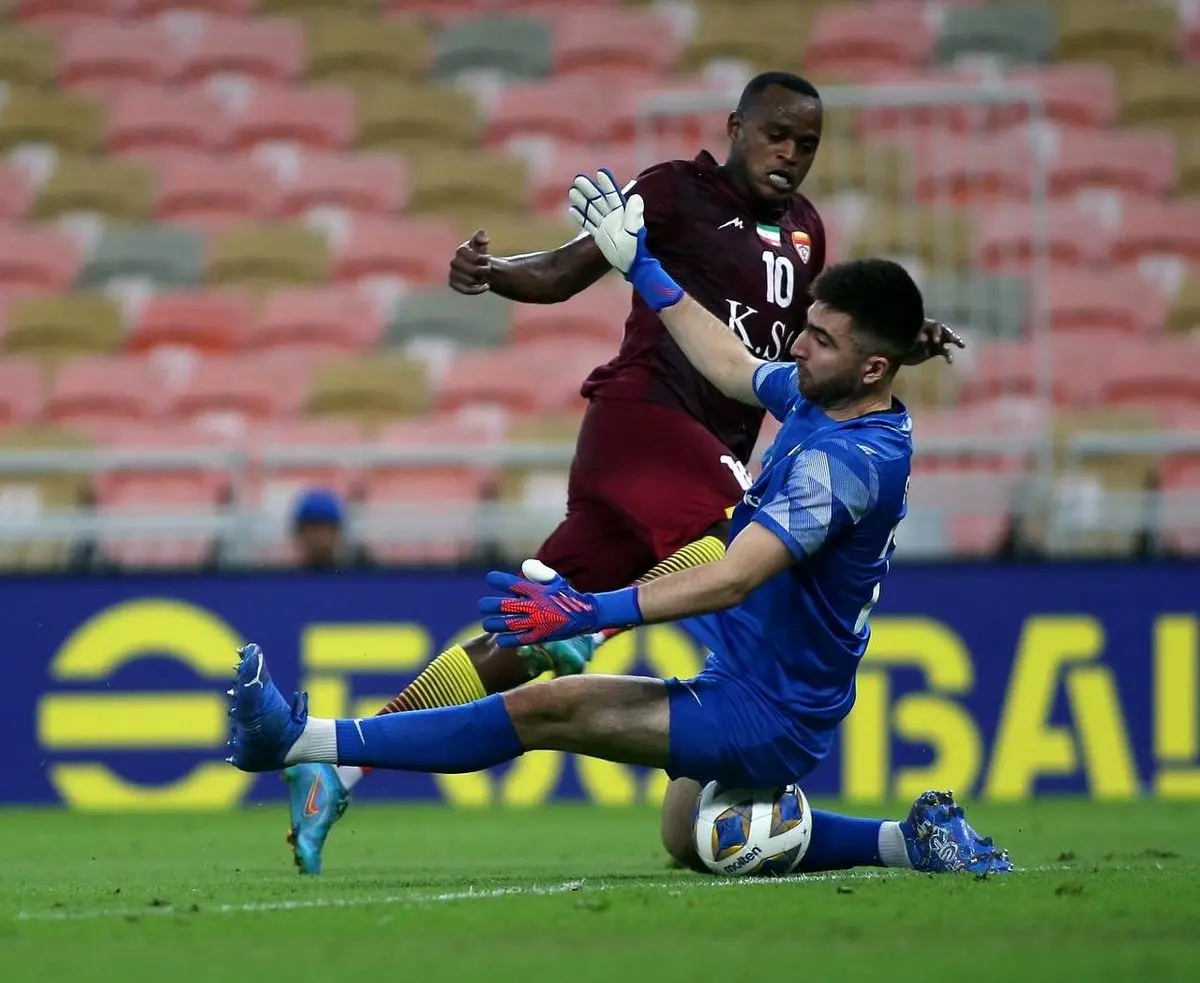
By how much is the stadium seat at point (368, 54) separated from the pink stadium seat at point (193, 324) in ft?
10.1

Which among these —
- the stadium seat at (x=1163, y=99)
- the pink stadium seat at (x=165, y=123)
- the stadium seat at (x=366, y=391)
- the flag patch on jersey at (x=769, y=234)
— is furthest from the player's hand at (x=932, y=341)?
the pink stadium seat at (x=165, y=123)

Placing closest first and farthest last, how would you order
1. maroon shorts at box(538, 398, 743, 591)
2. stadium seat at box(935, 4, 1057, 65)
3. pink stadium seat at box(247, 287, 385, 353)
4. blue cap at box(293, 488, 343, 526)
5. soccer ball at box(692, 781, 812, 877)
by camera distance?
soccer ball at box(692, 781, 812, 877) → maroon shorts at box(538, 398, 743, 591) → blue cap at box(293, 488, 343, 526) → pink stadium seat at box(247, 287, 385, 353) → stadium seat at box(935, 4, 1057, 65)

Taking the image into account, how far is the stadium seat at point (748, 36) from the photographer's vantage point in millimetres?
15711

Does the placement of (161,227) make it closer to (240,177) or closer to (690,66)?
(240,177)

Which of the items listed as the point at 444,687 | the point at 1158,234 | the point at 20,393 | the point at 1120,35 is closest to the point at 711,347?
the point at 444,687

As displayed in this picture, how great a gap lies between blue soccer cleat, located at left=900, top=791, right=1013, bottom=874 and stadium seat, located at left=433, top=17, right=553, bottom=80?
37.5 feet

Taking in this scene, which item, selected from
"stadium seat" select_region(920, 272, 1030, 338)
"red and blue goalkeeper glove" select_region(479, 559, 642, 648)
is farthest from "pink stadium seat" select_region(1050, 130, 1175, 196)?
"red and blue goalkeeper glove" select_region(479, 559, 642, 648)

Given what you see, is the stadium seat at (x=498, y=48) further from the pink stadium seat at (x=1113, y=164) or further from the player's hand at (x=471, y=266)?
the player's hand at (x=471, y=266)

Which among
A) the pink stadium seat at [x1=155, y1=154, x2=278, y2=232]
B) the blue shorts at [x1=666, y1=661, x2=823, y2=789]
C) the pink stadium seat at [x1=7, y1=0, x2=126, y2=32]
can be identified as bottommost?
the blue shorts at [x1=666, y1=661, x2=823, y2=789]

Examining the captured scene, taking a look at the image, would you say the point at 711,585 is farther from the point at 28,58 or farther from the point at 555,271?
the point at 28,58

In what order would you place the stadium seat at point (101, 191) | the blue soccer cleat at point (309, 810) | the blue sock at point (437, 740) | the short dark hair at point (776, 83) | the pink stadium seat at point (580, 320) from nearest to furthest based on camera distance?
the blue sock at point (437, 740)
the blue soccer cleat at point (309, 810)
the short dark hair at point (776, 83)
the pink stadium seat at point (580, 320)
the stadium seat at point (101, 191)

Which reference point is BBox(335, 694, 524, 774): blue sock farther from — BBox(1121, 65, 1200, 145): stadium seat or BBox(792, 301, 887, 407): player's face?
BBox(1121, 65, 1200, 145): stadium seat

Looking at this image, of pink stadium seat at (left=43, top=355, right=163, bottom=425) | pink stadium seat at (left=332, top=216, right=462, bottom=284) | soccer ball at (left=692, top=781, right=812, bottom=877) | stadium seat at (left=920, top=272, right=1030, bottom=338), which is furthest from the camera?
pink stadium seat at (left=332, top=216, right=462, bottom=284)

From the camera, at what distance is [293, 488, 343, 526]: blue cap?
34.0 feet
